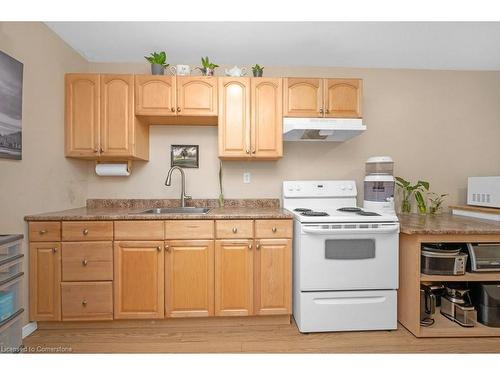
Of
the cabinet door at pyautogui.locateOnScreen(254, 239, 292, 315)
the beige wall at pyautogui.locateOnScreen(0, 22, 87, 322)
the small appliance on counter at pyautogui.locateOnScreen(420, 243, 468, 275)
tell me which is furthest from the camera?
the cabinet door at pyautogui.locateOnScreen(254, 239, 292, 315)

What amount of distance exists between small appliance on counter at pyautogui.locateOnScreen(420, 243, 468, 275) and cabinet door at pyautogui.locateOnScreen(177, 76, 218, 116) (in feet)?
6.75

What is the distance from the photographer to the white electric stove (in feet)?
6.50

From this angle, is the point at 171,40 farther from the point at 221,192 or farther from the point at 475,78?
the point at 475,78

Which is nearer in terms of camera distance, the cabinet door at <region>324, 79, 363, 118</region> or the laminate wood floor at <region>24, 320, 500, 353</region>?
the laminate wood floor at <region>24, 320, 500, 353</region>

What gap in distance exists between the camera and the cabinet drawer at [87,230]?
1.97m

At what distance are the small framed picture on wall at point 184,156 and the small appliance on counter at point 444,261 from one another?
2.17 m

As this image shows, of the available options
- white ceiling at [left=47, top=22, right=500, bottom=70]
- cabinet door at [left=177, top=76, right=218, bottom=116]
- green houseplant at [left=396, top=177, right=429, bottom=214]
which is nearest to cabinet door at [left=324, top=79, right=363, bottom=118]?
white ceiling at [left=47, top=22, right=500, bottom=70]

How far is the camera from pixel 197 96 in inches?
91.8

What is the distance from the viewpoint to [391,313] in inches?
79.1

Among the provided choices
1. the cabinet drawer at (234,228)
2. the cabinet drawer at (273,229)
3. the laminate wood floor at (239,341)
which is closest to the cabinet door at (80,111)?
the cabinet drawer at (234,228)

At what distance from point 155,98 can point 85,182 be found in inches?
45.5

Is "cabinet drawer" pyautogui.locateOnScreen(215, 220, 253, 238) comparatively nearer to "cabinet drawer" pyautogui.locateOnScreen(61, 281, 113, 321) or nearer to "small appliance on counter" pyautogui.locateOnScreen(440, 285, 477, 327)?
"cabinet drawer" pyautogui.locateOnScreen(61, 281, 113, 321)

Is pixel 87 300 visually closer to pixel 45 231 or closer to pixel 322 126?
pixel 45 231

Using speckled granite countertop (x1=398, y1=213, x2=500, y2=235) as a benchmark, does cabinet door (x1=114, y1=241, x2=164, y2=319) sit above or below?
below
